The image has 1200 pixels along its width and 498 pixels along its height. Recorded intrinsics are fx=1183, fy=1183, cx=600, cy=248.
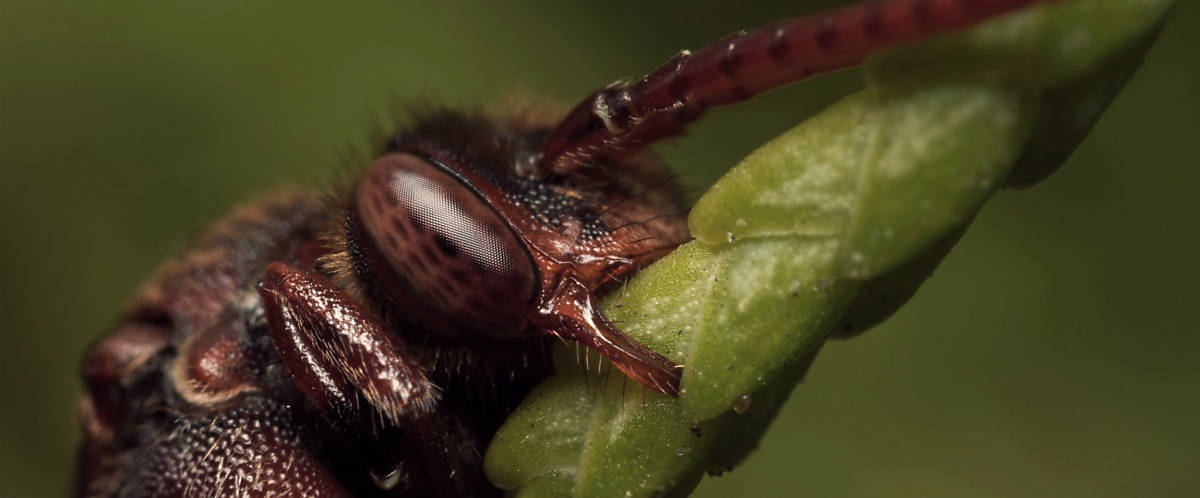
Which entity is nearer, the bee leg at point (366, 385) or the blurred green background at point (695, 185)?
the bee leg at point (366, 385)

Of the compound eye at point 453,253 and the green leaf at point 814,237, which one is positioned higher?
the compound eye at point 453,253

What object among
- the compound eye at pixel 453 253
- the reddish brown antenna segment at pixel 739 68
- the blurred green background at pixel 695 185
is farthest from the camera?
the blurred green background at pixel 695 185

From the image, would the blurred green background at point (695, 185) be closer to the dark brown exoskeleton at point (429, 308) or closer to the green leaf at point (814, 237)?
the dark brown exoskeleton at point (429, 308)

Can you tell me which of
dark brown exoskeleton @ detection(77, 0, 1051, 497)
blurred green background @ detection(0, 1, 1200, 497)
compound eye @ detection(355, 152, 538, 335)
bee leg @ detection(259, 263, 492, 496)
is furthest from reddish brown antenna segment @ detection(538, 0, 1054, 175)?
blurred green background @ detection(0, 1, 1200, 497)

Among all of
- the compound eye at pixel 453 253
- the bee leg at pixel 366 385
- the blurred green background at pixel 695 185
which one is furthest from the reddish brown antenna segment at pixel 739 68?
the blurred green background at pixel 695 185

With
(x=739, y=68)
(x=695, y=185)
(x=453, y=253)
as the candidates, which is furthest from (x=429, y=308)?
(x=695, y=185)

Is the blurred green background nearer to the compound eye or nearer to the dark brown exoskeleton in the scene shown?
the dark brown exoskeleton

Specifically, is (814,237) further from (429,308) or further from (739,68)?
(429,308)

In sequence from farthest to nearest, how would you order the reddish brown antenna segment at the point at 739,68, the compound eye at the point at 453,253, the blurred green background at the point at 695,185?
the blurred green background at the point at 695,185, the compound eye at the point at 453,253, the reddish brown antenna segment at the point at 739,68
